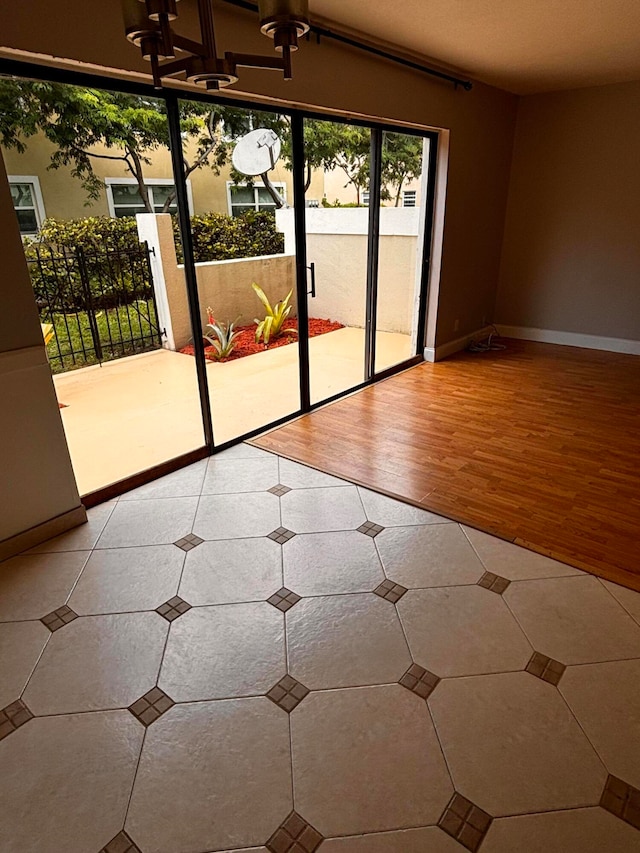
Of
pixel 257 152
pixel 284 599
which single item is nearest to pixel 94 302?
pixel 257 152

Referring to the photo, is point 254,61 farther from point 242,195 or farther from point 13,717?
point 242,195

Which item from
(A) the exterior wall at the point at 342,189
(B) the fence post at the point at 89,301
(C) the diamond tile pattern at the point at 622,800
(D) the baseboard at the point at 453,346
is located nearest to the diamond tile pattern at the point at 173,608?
(C) the diamond tile pattern at the point at 622,800

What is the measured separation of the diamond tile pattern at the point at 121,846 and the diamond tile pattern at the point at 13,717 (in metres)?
0.52

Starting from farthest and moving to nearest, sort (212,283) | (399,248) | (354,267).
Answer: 1. (354,267)
2. (212,283)
3. (399,248)

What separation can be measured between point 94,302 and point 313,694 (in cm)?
412

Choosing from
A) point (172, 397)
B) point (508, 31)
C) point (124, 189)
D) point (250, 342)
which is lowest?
point (172, 397)

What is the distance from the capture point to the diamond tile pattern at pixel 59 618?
1.99m

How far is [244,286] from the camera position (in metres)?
5.90

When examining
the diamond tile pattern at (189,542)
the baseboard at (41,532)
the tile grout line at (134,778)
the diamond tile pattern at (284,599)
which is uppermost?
the baseboard at (41,532)

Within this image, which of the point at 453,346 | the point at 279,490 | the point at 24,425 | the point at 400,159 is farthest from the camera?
the point at 453,346

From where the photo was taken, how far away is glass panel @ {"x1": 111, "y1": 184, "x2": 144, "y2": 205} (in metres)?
4.08

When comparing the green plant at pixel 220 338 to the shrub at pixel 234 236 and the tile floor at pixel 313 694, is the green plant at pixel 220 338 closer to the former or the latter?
the shrub at pixel 234 236

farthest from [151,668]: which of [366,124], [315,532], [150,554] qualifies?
[366,124]

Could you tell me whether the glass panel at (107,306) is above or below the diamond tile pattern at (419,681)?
above
